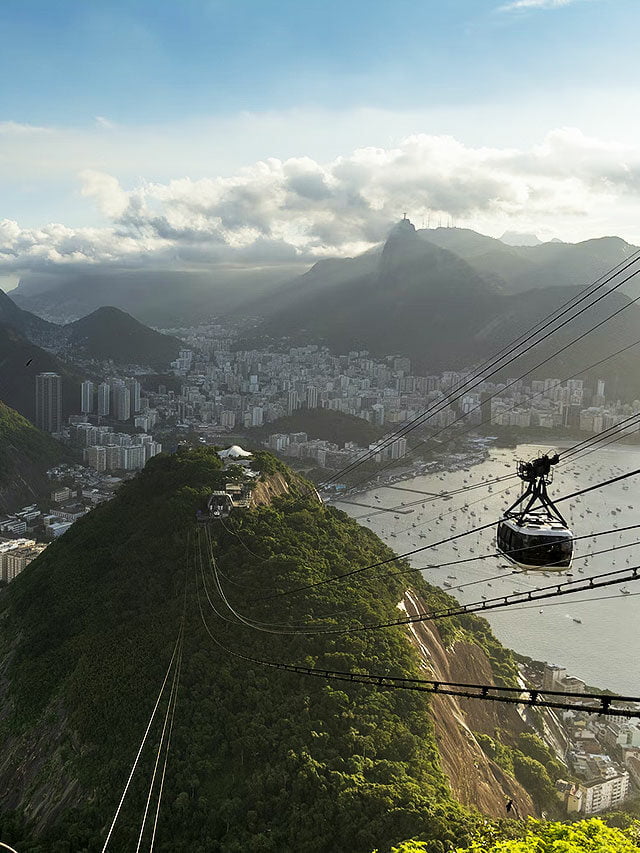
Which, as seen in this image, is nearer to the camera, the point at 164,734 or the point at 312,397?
the point at 164,734

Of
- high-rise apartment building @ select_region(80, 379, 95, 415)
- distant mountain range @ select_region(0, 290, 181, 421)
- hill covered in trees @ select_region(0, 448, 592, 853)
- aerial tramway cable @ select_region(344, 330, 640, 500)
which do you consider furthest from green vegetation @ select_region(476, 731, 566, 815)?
distant mountain range @ select_region(0, 290, 181, 421)

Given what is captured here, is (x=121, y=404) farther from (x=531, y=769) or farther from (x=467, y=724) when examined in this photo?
(x=531, y=769)

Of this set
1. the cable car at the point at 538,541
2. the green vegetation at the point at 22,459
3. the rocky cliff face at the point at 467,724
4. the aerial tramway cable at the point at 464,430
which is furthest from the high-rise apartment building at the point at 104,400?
the cable car at the point at 538,541

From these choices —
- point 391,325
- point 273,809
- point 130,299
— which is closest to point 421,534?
point 273,809

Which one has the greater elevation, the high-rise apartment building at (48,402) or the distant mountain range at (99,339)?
the distant mountain range at (99,339)

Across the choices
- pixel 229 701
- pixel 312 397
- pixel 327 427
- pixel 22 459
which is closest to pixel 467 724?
pixel 229 701

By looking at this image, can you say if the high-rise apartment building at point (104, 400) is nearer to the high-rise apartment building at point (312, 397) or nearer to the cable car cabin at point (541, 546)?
the high-rise apartment building at point (312, 397)

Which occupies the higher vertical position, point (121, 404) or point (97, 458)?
point (121, 404)
